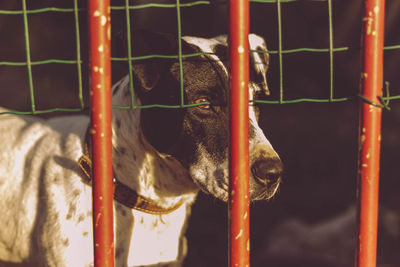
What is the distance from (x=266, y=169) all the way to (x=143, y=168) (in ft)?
2.05

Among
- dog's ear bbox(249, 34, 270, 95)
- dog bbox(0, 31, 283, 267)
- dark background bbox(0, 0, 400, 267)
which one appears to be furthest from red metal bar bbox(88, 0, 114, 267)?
dark background bbox(0, 0, 400, 267)

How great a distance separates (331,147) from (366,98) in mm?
4231

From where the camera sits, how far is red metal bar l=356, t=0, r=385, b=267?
1.68 metres

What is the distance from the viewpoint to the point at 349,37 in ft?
19.3

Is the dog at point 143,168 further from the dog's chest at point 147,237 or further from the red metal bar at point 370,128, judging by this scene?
the red metal bar at point 370,128

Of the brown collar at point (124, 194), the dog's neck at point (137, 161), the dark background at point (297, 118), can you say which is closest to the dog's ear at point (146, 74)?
the dog's neck at point (137, 161)

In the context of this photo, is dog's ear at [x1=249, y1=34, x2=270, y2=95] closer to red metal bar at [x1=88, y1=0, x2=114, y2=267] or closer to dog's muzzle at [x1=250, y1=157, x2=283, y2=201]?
dog's muzzle at [x1=250, y1=157, x2=283, y2=201]

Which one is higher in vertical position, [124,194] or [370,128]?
[370,128]

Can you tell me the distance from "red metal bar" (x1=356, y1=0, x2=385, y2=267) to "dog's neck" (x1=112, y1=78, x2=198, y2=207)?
91 centimetres

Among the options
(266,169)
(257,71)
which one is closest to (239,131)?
(266,169)

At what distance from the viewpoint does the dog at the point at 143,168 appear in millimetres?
2227

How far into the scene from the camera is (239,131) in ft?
5.48

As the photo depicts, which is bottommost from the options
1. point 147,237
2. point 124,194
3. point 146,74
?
point 147,237

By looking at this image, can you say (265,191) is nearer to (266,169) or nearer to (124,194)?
(266,169)
